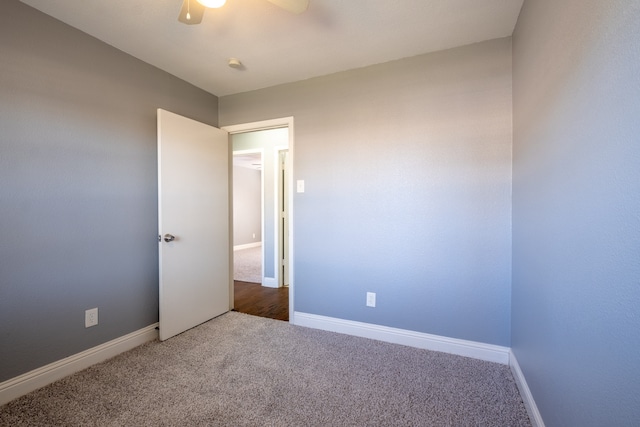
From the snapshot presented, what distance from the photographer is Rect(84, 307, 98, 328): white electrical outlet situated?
6.37 ft

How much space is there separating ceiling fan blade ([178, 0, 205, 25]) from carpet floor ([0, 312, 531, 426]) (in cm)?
208

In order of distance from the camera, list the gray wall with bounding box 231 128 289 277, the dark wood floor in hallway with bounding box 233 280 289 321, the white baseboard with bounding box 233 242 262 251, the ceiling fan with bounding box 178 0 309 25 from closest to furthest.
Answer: the ceiling fan with bounding box 178 0 309 25 < the dark wood floor in hallway with bounding box 233 280 289 321 < the gray wall with bounding box 231 128 289 277 < the white baseboard with bounding box 233 242 262 251

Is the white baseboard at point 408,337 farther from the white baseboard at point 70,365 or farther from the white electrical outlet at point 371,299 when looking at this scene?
the white baseboard at point 70,365

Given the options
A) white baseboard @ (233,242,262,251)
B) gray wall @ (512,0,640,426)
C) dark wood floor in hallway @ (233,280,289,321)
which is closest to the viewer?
gray wall @ (512,0,640,426)

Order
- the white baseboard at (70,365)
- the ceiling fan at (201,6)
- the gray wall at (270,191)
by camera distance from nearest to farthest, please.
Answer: the ceiling fan at (201,6)
the white baseboard at (70,365)
the gray wall at (270,191)

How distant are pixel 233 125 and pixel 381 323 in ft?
8.25

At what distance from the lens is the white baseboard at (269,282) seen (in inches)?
161

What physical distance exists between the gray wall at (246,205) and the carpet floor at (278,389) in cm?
552

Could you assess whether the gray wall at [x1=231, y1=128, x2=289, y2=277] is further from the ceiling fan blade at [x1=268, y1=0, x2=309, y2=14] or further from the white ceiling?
the ceiling fan blade at [x1=268, y1=0, x2=309, y2=14]

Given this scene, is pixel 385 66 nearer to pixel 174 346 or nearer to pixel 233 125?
pixel 233 125

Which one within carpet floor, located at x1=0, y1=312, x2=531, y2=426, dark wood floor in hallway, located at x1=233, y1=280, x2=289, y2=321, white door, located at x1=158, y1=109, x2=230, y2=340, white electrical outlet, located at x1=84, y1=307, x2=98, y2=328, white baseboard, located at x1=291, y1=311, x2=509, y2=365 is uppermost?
white door, located at x1=158, y1=109, x2=230, y2=340

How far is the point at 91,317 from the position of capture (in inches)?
77.5

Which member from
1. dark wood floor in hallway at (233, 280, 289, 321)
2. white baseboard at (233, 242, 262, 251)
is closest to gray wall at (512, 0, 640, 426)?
dark wood floor in hallway at (233, 280, 289, 321)

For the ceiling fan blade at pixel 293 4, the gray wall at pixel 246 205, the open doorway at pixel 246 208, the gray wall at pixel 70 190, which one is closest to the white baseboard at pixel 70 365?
the gray wall at pixel 70 190
